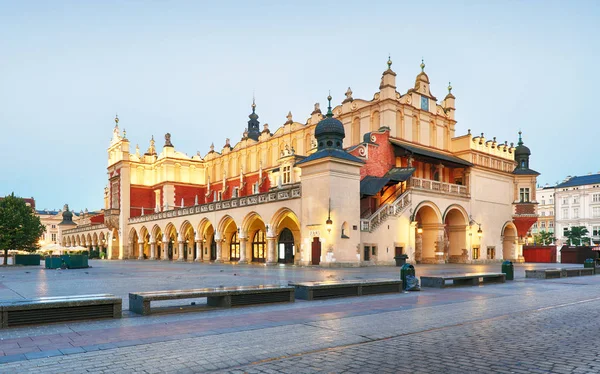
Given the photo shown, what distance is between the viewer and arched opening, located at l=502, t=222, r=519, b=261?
51.4 m

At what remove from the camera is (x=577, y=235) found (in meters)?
96.2

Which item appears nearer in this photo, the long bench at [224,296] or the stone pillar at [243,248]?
the long bench at [224,296]

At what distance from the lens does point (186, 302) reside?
1318cm

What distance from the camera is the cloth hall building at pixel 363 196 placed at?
3462 cm

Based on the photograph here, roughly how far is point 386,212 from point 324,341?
3040 cm

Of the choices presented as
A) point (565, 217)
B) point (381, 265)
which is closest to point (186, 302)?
point (381, 265)

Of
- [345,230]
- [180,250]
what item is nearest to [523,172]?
[345,230]

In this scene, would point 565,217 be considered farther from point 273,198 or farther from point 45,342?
point 45,342

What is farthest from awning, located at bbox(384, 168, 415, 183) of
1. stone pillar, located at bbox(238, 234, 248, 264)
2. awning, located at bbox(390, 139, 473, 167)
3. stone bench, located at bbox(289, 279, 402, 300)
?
stone bench, located at bbox(289, 279, 402, 300)

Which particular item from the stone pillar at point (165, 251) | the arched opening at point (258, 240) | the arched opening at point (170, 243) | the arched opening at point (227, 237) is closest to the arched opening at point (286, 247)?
the arched opening at point (258, 240)

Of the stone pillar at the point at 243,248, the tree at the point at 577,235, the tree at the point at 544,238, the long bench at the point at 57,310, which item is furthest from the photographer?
the tree at the point at 544,238

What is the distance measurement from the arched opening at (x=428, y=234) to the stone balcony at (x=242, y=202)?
1140 cm

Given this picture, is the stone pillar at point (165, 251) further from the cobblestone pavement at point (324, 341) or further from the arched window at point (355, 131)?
the cobblestone pavement at point (324, 341)

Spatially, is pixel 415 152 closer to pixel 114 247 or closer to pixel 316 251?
pixel 316 251
